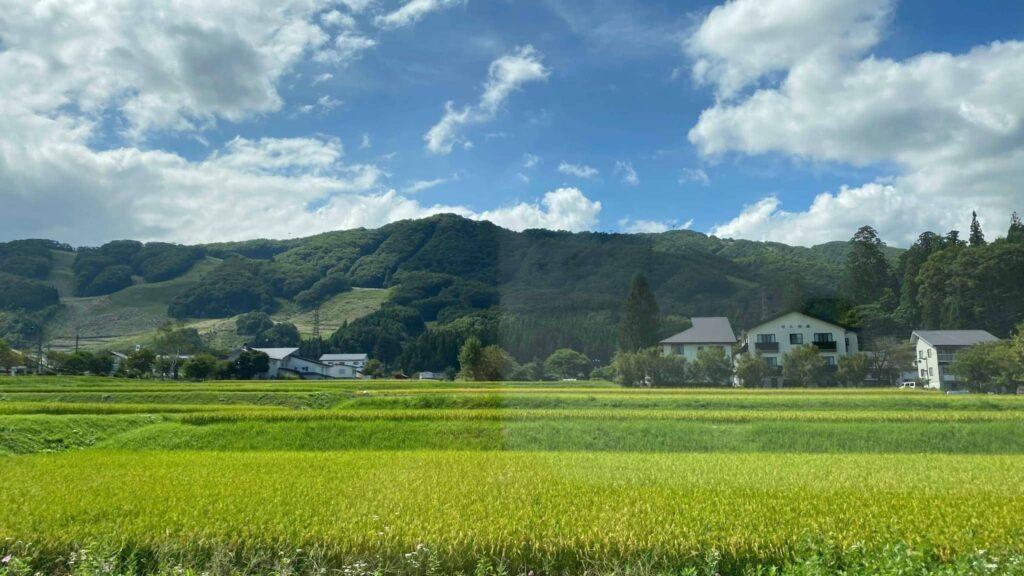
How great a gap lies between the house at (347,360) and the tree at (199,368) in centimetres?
2670

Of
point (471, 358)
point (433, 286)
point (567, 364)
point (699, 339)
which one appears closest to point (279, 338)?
point (433, 286)

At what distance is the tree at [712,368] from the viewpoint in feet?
167

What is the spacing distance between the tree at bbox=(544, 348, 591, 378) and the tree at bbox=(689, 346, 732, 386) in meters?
18.2

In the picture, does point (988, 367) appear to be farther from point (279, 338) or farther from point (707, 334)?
point (279, 338)

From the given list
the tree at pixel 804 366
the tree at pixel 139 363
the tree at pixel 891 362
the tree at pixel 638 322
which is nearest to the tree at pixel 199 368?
the tree at pixel 139 363

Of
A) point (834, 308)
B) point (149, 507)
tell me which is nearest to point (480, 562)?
point (149, 507)

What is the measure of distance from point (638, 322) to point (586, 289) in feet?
69.4

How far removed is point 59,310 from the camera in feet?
477

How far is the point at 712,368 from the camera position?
51.0m

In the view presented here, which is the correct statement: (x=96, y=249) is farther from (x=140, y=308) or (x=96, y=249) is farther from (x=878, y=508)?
(x=878, y=508)

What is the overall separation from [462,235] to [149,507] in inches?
4914

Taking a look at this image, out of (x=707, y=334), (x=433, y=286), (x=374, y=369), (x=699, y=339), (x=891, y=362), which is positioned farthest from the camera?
(x=433, y=286)

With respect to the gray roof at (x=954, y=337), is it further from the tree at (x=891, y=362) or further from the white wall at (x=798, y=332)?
the white wall at (x=798, y=332)

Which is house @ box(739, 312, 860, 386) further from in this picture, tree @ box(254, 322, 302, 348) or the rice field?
tree @ box(254, 322, 302, 348)
